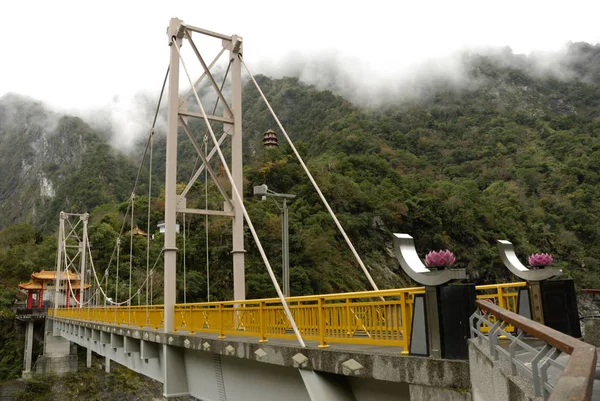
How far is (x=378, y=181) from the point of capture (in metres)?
53.3

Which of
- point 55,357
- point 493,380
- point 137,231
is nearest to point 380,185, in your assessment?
Result: point 137,231

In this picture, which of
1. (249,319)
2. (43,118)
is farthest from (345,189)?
(43,118)

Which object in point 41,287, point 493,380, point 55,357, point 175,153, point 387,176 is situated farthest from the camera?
point 387,176

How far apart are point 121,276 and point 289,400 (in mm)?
37177

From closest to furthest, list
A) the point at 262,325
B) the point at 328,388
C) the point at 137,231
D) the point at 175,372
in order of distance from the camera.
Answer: the point at 328,388 → the point at 262,325 → the point at 175,372 → the point at 137,231

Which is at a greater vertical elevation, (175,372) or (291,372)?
(291,372)

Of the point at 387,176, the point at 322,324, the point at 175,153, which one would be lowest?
the point at 322,324

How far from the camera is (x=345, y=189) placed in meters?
45.8

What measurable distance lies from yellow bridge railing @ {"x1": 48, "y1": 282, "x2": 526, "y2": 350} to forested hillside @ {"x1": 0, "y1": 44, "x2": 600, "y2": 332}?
2219 cm

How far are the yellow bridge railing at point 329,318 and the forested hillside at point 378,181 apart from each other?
22.2 m

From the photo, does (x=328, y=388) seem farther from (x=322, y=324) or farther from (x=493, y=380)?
(x=493, y=380)

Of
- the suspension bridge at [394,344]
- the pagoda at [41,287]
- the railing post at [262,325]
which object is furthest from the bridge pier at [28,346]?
the railing post at [262,325]

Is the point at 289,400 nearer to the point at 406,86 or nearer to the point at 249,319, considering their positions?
the point at 249,319

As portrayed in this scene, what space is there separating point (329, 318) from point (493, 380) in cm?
308
